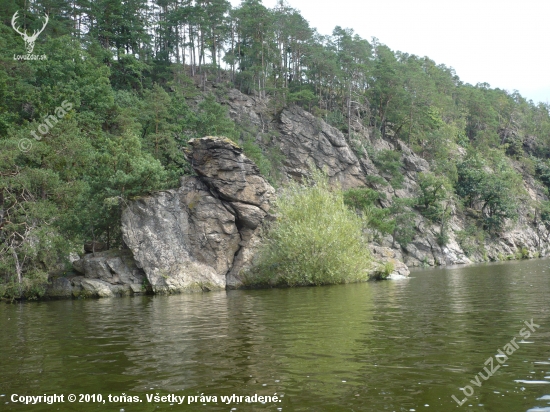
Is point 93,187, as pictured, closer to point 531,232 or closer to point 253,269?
point 253,269

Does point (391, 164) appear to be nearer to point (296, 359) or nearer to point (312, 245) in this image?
point (312, 245)

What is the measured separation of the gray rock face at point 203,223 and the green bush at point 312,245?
113 inches

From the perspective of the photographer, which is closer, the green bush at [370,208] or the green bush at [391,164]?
the green bush at [370,208]

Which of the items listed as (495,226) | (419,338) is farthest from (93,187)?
(495,226)

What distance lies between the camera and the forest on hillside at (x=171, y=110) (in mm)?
38656

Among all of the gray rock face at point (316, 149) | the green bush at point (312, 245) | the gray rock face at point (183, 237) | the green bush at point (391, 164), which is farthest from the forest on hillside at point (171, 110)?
the green bush at point (312, 245)

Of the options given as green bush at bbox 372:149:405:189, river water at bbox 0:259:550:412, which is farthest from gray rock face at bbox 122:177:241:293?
green bush at bbox 372:149:405:189

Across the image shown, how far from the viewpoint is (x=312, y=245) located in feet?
130

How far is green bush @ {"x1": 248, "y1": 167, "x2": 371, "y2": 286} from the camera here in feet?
130

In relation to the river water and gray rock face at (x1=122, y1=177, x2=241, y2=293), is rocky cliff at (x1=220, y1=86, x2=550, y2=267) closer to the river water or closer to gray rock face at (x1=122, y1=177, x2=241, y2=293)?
gray rock face at (x1=122, y1=177, x2=241, y2=293)

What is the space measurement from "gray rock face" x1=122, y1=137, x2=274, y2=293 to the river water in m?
18.7

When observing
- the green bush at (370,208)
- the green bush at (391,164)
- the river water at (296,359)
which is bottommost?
the river water at (296,359)

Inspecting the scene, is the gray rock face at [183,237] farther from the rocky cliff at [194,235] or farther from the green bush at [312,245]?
the green bush at [312,245]

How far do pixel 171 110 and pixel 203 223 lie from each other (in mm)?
24326
